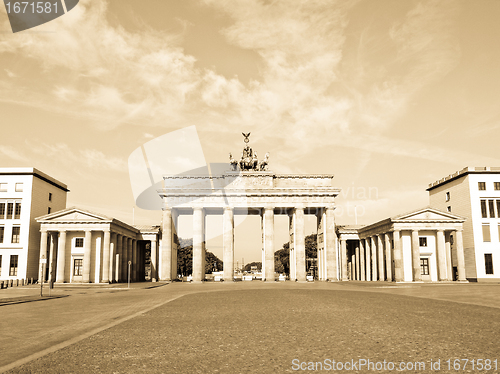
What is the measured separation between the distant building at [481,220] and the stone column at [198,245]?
42876mm

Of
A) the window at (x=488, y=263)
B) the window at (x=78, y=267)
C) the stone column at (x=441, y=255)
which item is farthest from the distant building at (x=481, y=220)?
the window at (x=78, y=267)

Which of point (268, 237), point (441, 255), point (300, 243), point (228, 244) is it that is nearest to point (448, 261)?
point (441, 255)

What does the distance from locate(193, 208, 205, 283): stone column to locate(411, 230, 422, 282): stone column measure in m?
33.5

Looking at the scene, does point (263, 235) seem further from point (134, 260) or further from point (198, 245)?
point (134, 260)

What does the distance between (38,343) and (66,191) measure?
74.5 m

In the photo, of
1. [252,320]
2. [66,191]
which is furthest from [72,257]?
[252,320]

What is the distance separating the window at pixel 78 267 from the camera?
213 feet

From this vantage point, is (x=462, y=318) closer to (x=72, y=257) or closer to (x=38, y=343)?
(x=38, y=343)

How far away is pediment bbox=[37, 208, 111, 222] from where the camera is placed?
6253 cm

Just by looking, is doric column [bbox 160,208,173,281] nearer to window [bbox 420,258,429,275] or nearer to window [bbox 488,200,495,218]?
window [bbox 420,258,429,275]

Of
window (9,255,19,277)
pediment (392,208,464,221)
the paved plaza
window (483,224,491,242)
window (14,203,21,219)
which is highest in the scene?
window (14,203,21,219)

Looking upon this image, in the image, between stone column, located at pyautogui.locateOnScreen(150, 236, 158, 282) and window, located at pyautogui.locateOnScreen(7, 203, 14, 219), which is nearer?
window, located at pyautogui.locateOnScreen(7, 203, 14, 219)

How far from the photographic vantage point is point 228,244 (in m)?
72.1

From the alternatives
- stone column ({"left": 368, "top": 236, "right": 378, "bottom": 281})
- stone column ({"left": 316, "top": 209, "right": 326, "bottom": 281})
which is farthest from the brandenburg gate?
stone column ({"left": 368, "top": 236, "right": 378, "bottom": 281})
